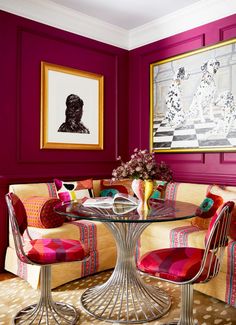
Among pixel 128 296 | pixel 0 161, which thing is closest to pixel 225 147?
pixel 128 296

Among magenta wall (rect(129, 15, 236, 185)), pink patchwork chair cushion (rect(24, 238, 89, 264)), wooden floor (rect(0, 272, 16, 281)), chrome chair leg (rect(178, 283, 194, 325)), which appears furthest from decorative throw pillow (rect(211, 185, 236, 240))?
wooden floor (rect(0, 272, 16, 281))

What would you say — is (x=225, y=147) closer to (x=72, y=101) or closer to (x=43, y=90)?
(x=72, y=101)

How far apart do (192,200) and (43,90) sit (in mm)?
2180

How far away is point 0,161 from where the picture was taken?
363 cm

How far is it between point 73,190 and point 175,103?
174 cm

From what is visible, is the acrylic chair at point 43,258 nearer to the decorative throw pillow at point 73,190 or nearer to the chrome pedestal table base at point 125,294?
the chrome pedestal table base at point 125,294

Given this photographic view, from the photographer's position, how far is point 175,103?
4316 millimetres

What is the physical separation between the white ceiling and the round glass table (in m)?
2.48

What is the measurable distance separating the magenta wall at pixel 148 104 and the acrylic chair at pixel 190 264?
1719 mm

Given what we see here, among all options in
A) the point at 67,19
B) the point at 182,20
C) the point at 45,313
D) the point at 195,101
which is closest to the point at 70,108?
the point at 67,19

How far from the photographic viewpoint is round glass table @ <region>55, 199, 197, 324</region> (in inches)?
97.8

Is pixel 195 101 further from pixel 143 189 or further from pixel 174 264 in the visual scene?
pixel 174 264

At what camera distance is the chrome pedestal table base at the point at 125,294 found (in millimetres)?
2596

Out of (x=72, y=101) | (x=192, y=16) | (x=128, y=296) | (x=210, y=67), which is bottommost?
(x=128, y=296)
